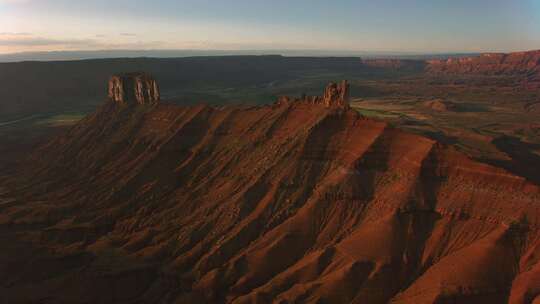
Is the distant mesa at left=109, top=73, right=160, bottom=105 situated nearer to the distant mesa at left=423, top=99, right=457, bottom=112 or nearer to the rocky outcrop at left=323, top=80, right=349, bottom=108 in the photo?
the rocky outcrop at left=323, top=80, right=349, bottom=108

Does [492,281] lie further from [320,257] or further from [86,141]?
[86,141]

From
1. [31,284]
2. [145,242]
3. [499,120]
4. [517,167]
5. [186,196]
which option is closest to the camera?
[31,284]

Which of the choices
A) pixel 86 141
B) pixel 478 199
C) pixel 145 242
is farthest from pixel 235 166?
pixel 86 141

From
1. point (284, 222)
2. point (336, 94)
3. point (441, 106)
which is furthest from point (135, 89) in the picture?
point (441, 106)

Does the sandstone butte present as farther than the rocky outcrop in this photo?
No

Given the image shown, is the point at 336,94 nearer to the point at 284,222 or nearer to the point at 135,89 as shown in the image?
the point at 284,222

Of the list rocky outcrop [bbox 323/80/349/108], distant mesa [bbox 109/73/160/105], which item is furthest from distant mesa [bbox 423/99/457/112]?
rocky outcrop [bbox 323/80/349/108]
